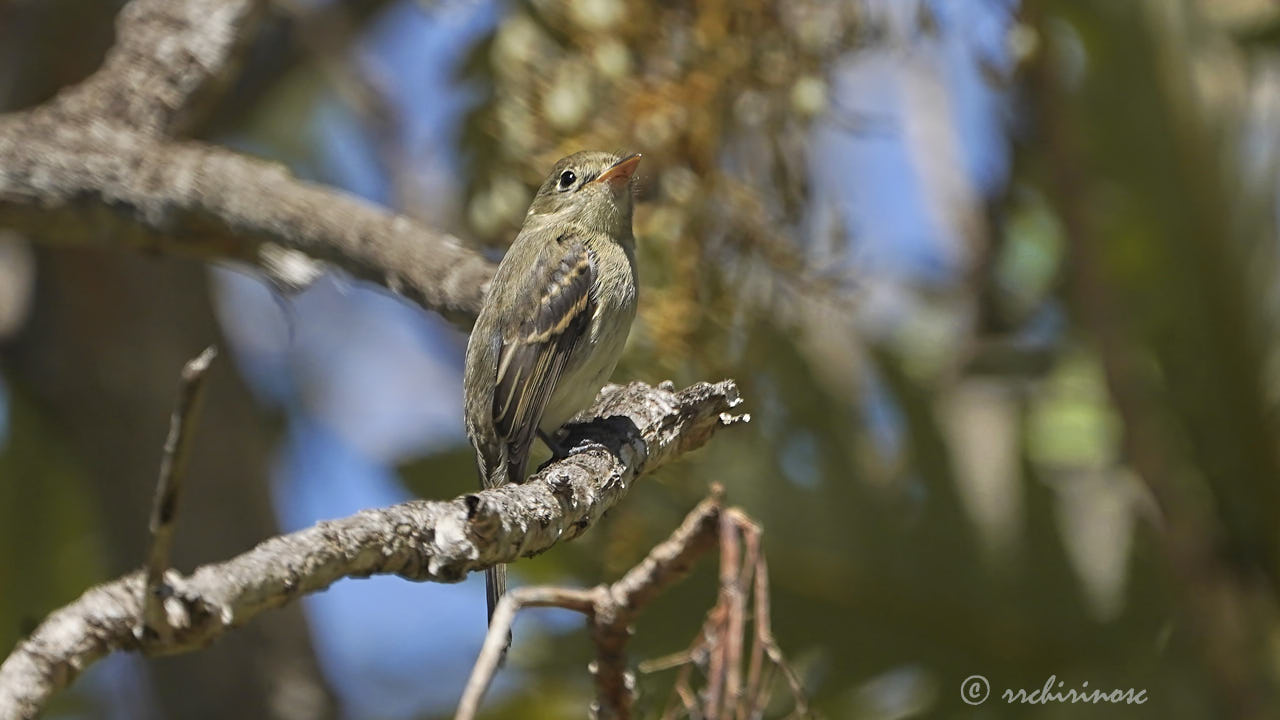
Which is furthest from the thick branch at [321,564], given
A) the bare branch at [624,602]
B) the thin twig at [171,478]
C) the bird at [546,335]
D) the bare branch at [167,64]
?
the bare branch at [167,64]

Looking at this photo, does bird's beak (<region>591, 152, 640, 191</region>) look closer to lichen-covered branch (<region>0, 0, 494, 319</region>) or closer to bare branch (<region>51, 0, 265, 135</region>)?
lichen-covered branch (<region>0, 0, 494, 319</region>)

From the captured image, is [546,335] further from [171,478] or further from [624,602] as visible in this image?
[171,478]

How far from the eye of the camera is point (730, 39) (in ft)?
13.1

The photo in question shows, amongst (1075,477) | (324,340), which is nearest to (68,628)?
(1075,477)

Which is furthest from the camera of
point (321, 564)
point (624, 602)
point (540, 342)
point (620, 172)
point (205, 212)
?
point (620, 172)

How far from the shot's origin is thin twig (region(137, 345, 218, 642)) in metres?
1.48

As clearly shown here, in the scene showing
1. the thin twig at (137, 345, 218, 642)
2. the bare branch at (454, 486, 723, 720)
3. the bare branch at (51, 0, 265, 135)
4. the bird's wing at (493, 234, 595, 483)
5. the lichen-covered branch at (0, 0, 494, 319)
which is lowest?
the thin twig at (137, 345, 218, 642)

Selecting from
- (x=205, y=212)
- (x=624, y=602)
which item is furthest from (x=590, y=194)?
(x=624, y=602)

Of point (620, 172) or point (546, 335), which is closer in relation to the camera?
point (546, 335)

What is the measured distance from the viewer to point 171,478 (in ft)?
4.99

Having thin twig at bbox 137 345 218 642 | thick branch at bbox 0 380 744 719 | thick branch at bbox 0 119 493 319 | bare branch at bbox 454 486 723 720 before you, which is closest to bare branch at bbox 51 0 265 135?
thick branch at bbox 0 119 493 319

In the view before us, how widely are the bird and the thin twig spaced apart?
1.98m

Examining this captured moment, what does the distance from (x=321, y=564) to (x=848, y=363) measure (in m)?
4.15

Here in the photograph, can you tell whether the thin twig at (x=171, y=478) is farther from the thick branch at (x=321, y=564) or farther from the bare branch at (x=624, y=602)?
the bare branch at (x=624, y=602)
